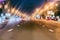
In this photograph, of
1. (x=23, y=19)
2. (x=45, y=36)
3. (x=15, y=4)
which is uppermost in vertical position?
(x=15, y=4)

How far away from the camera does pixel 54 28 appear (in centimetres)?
376

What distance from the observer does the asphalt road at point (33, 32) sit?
144 inches

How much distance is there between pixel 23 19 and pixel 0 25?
16.1 inches

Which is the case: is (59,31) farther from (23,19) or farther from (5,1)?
(5,1)

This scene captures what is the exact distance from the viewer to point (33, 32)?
147 inches

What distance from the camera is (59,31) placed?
3729mm

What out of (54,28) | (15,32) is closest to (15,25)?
(15,32)

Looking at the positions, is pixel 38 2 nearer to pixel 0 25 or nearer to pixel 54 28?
pixel 54 28

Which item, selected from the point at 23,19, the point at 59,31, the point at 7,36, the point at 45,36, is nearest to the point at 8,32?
the point at 7,36

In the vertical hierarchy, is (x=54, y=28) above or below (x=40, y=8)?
below

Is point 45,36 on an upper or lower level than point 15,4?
lower

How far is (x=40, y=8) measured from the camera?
3.84 metres

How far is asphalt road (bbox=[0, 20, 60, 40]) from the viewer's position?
3.67m

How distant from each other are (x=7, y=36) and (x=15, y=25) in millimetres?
243
